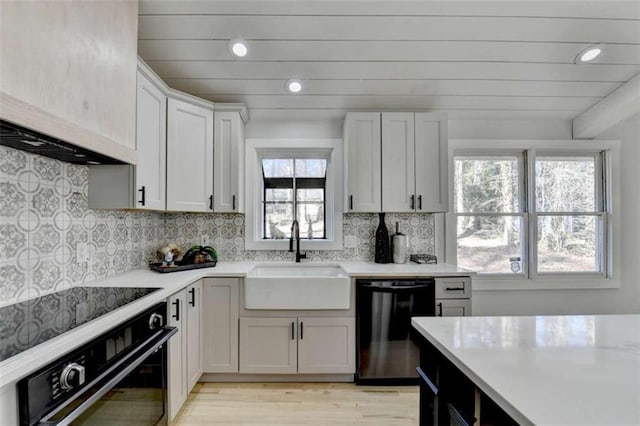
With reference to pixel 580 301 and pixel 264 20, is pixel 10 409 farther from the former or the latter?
pixel 580 301

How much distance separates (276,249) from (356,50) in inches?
74.3

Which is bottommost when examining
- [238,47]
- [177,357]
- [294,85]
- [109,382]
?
[177,357]

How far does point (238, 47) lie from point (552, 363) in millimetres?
2422

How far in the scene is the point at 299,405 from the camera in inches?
83.2

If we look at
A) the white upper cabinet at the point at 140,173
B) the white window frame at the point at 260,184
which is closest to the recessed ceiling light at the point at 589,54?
the white window frame at the point at 260,184

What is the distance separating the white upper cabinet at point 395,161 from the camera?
8.75 ft

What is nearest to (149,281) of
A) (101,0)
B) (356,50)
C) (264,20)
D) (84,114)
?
(84,114)

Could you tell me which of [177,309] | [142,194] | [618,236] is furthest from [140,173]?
[618,236]

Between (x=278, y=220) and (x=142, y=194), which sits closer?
(x=142, y=194)

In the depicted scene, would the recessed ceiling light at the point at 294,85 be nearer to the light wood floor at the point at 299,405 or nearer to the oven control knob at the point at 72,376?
the oven control knob at the point at 72,376

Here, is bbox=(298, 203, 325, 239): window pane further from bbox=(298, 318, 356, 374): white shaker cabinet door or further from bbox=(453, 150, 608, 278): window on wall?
bbox=(453, 150, 608, 278): window on wall

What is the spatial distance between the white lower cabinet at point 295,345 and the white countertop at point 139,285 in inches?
17.1

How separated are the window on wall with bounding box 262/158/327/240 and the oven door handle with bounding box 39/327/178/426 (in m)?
1.64

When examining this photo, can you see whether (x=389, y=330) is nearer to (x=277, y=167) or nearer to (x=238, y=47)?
(x=277, y=167)
